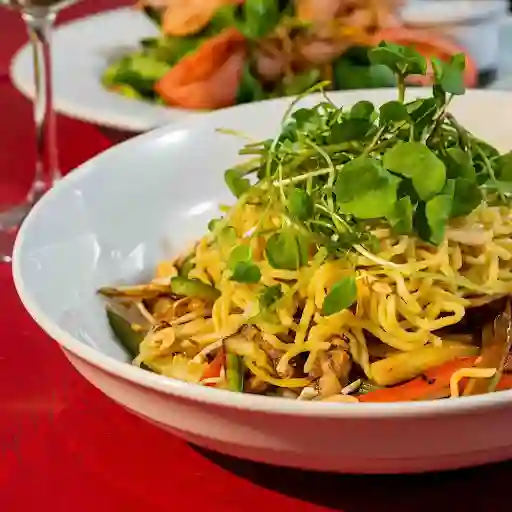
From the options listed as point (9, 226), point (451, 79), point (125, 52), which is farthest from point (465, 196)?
point (125, 52)

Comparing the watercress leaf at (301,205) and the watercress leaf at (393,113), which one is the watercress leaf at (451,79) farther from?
the watercress leaf at (301,205)

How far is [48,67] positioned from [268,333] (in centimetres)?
77

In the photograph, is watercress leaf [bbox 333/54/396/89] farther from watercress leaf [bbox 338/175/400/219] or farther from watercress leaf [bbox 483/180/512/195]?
watercress leaf [bbox 338/175/400/219]

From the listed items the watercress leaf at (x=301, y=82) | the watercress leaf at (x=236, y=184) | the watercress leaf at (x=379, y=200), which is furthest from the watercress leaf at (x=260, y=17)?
the watercress leaf at (x=379, y=200)

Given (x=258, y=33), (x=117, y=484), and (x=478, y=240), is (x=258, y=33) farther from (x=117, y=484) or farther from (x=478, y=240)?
(x=117, y=484)

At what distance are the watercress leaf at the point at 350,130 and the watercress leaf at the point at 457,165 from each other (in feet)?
0.32

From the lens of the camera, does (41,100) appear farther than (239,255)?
Yes

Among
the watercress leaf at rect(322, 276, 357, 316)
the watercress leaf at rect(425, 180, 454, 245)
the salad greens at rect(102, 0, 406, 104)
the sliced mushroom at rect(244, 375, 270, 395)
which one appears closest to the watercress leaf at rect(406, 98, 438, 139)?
the watercress leaf at rect(425, 180, 454, 245)

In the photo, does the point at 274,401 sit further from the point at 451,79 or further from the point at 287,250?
the point at 451,79

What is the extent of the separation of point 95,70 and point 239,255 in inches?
41.3

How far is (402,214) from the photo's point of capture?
37.0 inches

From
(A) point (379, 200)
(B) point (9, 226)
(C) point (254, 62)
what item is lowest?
(B) point (9, 226)

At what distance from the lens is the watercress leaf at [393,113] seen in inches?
40.5

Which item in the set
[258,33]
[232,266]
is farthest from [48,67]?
[232,266]
